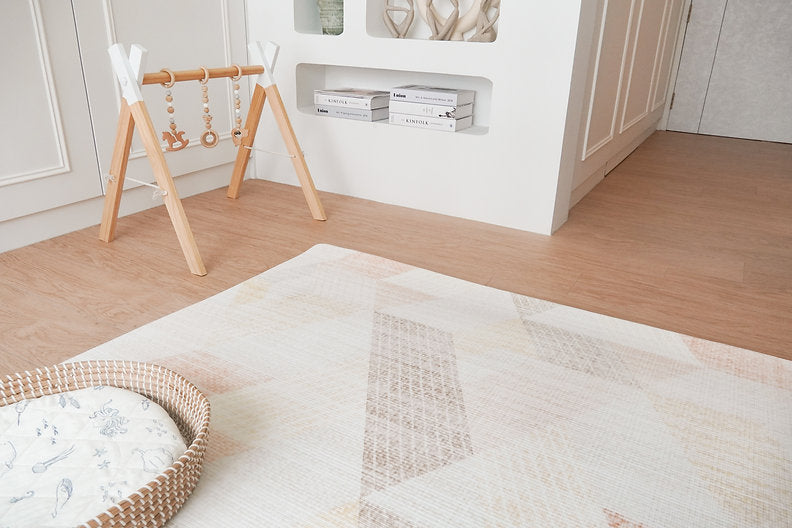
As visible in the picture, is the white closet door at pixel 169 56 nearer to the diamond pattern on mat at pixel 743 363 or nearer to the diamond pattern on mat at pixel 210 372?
the diamond pattern on mat at pixel 210 372

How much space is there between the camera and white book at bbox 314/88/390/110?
2311 mm

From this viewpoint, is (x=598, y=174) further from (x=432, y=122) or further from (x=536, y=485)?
(x=536, y=485)

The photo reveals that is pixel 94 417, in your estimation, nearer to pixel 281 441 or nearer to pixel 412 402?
pixel 281 441

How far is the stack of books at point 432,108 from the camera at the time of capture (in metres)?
2.17

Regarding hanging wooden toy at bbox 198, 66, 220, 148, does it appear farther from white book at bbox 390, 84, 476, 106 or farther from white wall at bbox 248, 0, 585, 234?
white book at bbox 390, 84, 476, 106

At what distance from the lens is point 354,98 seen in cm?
233

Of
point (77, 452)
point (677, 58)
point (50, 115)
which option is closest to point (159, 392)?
point (77, 452)

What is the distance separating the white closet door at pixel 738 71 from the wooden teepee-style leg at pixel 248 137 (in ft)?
10.7

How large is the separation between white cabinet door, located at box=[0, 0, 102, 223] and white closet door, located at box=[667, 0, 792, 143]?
3.83 metres

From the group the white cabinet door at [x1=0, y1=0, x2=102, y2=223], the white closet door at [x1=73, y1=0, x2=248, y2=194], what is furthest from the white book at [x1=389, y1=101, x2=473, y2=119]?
the white cabinet door at [x1=0, y1=0, x2=102, y2=223]

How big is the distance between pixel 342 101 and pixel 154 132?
35.3 inches

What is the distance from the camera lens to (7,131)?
66.9 inches

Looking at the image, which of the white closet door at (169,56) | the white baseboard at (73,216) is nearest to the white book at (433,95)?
the white closet door at (169,56)

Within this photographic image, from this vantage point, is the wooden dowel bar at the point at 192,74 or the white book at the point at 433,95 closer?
the wooden dowel bar at the point at 192,74
